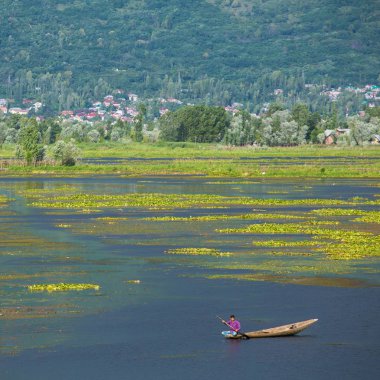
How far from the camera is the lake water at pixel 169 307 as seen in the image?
37.1 metres

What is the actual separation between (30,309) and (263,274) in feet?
42.2

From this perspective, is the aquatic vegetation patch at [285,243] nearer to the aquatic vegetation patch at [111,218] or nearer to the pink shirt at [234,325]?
the aquatic vegetation patch at [111,218]

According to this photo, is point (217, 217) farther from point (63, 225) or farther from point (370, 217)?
point (63, 225)

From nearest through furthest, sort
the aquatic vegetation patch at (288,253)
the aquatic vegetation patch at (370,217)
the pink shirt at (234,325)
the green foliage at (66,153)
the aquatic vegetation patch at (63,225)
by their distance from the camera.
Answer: the pink shirt at (234,325) → the aquatic vegetation patch at (288,253) → the aquatic vegetation patch at (63,225) → the aquatic vegetation patch at (370,217) → the green foliage at (66,153)

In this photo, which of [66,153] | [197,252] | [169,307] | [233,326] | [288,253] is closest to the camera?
[233,326]

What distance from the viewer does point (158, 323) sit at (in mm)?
42781

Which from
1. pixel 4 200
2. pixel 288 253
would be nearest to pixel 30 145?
pixel 4 200

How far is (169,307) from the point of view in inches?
1790

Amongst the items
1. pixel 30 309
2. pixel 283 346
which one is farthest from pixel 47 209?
pixel 283 346

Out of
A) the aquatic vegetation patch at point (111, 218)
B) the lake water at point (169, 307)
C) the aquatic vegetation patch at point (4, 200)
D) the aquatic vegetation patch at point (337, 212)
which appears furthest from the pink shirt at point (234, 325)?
the aquatic vegetation patch at point (4, 200)

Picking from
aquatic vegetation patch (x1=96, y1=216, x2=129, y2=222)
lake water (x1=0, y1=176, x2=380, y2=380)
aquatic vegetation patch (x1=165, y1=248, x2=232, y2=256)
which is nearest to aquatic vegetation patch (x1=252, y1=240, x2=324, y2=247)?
lake water (x1=0, y1=176, x2=380, y2=380)

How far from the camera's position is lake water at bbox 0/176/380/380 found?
37094 millimetres

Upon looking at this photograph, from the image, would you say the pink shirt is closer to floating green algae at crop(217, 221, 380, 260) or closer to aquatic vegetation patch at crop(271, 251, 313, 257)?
floating green algae at crop(217, 221, 380, 260)

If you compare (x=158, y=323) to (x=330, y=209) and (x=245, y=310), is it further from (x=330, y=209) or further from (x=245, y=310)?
(x=330, y=209)
